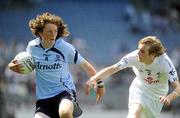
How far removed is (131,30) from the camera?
25.2 meters

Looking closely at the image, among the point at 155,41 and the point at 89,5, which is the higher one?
the point at 89,5

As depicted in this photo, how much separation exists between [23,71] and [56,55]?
47cm

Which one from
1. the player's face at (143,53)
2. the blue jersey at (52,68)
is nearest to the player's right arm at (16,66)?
the blue jersey at (52,68)

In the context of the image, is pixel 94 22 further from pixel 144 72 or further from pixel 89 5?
pixel 144 72

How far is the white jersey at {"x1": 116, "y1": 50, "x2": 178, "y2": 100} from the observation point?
996 cm

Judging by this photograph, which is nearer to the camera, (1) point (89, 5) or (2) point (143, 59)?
(2) point (143, 59)

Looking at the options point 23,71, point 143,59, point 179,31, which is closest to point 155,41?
point 143,59

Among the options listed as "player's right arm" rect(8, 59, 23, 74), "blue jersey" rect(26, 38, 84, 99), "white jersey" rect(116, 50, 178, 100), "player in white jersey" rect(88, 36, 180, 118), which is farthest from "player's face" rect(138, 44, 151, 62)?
"player's right arm" rect(8, 59, 23, 74)

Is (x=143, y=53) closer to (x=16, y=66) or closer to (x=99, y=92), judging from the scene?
(x=99, y=92)

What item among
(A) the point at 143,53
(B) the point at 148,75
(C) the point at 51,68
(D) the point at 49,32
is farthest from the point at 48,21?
(B) the point at 148,75

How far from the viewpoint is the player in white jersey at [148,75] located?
9.83 meters

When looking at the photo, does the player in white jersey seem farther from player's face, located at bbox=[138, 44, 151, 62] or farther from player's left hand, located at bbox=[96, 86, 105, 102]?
player's left hand, located at bbox=[96, 86, 105, 102]

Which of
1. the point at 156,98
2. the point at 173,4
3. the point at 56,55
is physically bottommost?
the point at 156,98

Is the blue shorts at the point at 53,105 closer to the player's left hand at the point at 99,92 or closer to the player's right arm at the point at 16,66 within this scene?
the player's left hand at the point at 99,92
